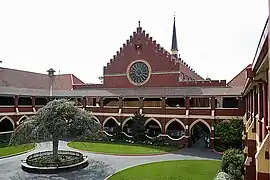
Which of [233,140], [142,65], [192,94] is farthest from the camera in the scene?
[142,65]

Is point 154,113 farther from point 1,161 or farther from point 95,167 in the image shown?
point 1,161

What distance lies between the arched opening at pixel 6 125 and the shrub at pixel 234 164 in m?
26.1

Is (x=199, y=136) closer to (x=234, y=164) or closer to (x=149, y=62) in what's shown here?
(x=149, y=62)

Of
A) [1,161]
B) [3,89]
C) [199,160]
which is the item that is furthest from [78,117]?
[3,89]

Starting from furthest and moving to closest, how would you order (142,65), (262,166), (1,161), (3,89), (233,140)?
(142,65), (3,89), (233,140), (1,161), (262,166)

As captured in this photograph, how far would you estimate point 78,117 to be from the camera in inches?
879

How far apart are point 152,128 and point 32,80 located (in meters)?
20.6

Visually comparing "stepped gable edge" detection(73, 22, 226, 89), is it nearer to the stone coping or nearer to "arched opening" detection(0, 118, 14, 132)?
"arched opening" detection(0, 118, 14, 132)

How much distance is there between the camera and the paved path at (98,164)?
19953mm

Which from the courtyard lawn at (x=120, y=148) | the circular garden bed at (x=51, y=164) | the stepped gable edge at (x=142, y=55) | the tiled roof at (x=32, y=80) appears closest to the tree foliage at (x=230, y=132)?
the courtyard lawn at (x=120, y=148)

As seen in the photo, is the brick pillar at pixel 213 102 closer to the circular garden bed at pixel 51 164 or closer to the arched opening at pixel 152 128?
the arched opening at pixel 152 128

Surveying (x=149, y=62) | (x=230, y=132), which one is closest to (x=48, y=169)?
(x=230, y=132)

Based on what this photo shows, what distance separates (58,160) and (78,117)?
11.3ft

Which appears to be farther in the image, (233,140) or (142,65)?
(142,65)
